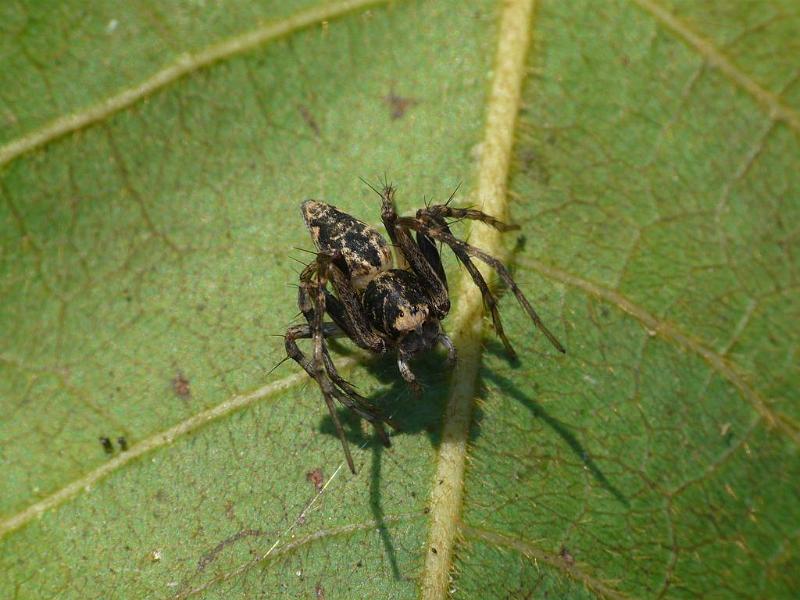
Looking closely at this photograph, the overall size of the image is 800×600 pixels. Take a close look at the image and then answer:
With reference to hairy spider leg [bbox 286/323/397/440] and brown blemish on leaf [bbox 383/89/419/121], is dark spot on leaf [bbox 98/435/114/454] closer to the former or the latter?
hairy spider leg [bbox 286/323/397/440]

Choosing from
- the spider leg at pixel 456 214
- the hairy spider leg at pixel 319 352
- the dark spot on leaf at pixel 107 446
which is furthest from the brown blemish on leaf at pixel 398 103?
the dark spot on leaf at pixel 107 446

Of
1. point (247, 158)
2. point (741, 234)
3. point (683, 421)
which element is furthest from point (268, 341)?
point (741, 234)

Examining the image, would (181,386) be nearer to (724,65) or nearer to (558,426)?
(558,426)

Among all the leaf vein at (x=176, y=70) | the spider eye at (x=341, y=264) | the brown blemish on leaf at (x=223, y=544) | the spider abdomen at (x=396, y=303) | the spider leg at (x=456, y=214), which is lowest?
the brown blemish on leaf at (x=223, y=544)

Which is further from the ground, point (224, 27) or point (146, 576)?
point (224, 27)

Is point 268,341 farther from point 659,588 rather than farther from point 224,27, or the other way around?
point 659,588

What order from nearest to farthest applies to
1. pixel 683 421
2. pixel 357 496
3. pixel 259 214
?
pixel 357 496
pixel 683 421
pixel 259 214

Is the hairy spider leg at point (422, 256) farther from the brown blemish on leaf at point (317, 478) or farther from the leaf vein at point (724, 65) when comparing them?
the leaf vein at point (724, 65)

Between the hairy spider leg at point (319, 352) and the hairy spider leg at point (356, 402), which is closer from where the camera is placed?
the hairy spider leg at point (319, 352)
